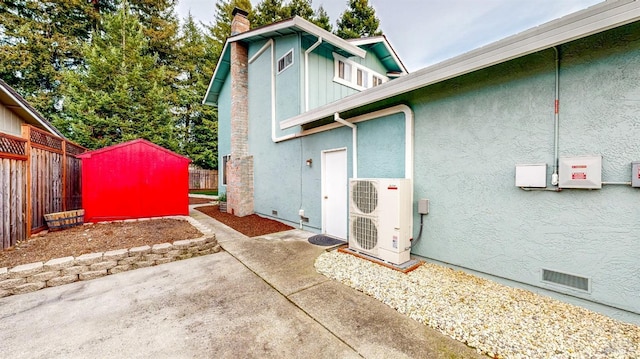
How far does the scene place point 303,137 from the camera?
5969 mm

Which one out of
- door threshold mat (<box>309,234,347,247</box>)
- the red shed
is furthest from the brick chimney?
door threshold mat (<box>309,234,347,247</box>)

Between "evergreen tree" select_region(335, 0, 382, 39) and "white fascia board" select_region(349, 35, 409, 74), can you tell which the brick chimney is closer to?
"white fascia board" select_region(349, 35, 409, 74)

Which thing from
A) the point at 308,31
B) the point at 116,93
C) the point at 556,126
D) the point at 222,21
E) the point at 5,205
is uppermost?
the point at 222,21

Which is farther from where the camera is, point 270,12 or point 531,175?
point 270,12

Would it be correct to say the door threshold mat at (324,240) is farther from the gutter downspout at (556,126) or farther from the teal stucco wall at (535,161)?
the gutter downspout at (556,126)

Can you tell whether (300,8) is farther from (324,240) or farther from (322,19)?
(324,240)

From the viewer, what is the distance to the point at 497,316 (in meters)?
2.23

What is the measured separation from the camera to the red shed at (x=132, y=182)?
565cm

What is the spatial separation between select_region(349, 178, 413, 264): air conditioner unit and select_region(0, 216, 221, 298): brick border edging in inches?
109

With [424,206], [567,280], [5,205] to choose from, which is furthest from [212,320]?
[5,205]

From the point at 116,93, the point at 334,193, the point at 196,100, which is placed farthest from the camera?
the point at 196,100

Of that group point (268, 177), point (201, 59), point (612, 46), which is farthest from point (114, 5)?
point (612, 46)

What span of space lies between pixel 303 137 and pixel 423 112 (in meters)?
3.14

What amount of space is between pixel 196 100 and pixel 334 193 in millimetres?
16445
